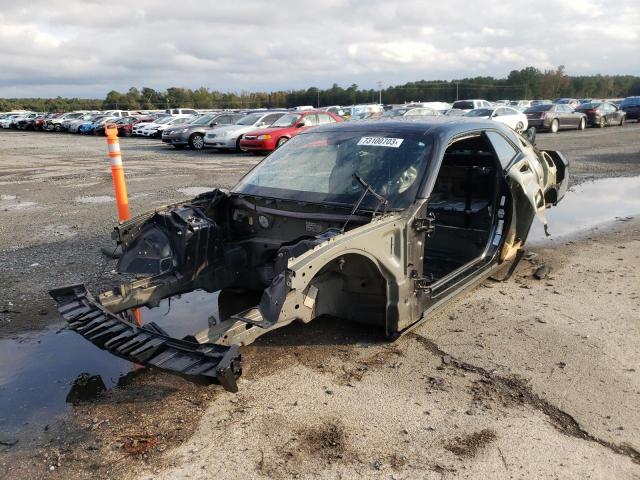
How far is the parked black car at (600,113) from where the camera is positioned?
30.0 m

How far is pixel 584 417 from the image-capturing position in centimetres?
311

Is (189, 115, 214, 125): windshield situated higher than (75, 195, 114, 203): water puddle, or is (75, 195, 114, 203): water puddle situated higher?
(189, 115, 214, 125): windshield

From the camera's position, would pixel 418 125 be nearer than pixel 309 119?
Yes

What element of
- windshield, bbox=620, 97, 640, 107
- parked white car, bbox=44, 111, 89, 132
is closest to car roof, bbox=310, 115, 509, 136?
windshield, bbox=620, 97, 640, 107

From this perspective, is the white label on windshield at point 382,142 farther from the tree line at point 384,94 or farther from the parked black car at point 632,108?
the tree line at point 384,94

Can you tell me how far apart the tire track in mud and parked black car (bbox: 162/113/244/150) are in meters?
19.7

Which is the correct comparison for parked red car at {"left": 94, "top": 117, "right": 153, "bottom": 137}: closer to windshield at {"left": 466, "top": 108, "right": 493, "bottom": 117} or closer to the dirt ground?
windshield at {"left": 466, "top": 108, "right": 493, "bottom": 117}

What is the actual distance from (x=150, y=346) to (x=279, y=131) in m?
16.1

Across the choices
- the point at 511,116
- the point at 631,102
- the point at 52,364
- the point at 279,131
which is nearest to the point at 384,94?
the point at 631,102

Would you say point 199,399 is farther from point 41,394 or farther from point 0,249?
point 0,249

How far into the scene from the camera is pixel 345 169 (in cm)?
441

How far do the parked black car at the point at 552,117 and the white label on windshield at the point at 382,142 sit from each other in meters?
25.1

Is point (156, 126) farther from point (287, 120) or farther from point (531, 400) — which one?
point (531, 400)

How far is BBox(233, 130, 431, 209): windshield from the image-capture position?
162 inches
